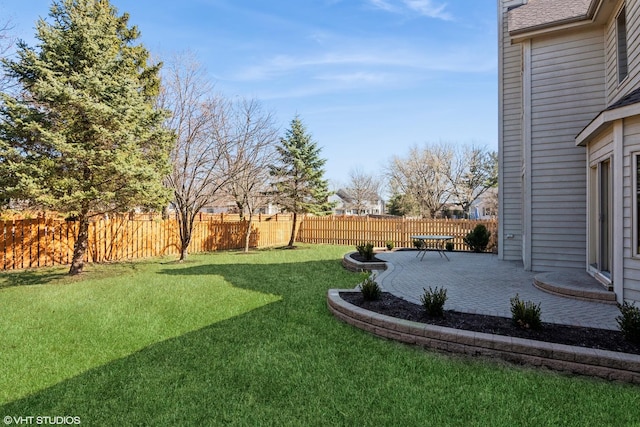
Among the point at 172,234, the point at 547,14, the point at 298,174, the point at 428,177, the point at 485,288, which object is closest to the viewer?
the point at 485,288

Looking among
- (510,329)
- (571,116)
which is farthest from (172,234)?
(571,116)

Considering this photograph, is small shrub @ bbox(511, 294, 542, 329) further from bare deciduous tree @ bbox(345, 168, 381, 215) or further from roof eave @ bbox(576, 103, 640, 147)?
bare deciduous tree @ bbox(345, 168, 381, 215)

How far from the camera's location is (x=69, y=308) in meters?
5.66

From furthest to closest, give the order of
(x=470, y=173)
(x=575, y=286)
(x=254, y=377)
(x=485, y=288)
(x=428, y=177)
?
1. (x=428, y=177)
2. (x=470, y=173)
3. (x=485, y=288)
4. (x=575, y=286)
5. (x=254, y=377)

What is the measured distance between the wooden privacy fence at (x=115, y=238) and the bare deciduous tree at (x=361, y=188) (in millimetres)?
31380

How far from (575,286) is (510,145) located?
534 centimetres

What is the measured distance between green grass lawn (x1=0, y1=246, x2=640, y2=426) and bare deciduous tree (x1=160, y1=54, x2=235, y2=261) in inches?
270

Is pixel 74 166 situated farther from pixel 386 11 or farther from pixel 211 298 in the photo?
pixel 386 11

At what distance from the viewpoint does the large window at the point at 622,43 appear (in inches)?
254

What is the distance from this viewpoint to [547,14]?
26.6 feet

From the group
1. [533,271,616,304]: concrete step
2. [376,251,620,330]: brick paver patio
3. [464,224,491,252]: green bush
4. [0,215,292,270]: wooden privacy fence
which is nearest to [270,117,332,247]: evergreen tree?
[0,215,292,270]: wooden privacy fence

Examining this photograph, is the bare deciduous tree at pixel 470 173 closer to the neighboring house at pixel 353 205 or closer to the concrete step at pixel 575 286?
the neighboring house at pixel 353 205

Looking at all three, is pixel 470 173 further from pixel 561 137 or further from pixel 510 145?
pixel 561 137

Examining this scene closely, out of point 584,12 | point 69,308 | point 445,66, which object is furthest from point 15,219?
point 445,66
